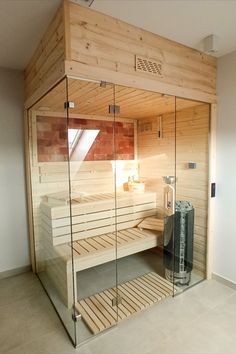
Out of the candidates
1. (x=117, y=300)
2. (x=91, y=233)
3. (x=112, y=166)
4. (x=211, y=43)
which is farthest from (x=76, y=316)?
(x=211, y=43)

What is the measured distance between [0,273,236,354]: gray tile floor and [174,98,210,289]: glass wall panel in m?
0.28

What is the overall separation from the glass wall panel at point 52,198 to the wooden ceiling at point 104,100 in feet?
0.06

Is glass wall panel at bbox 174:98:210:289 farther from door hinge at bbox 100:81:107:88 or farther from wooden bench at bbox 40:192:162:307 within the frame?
door hinge at bbox 100:81:107:88

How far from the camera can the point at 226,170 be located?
2.35 meters

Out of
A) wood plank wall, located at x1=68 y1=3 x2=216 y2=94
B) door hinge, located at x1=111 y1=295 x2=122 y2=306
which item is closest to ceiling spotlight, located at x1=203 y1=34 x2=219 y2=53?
wood plank wall, located at x1=68 y1=3 x2=216 y2=94

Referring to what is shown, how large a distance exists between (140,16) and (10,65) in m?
1.57

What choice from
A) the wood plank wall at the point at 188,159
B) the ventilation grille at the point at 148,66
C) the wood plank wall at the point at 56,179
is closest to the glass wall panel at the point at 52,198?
the wood plank wall at the point at 56,179

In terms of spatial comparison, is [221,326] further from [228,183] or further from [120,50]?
[120,50]

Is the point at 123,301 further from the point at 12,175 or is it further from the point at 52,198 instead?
the point at 12,175

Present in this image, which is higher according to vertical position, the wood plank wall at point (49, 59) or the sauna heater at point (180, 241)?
→ the wood plank wall at point (49, 59)

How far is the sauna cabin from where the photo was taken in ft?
5.60

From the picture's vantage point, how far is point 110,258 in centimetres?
224

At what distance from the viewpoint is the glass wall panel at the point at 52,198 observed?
6.61ft

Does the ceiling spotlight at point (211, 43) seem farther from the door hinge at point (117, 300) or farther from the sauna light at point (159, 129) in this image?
the door hinge at point (117, 300)
